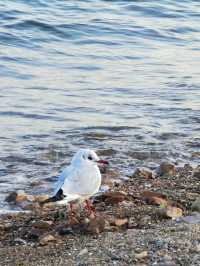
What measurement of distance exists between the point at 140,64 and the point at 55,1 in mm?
4877

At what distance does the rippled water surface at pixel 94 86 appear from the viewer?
9.22 m

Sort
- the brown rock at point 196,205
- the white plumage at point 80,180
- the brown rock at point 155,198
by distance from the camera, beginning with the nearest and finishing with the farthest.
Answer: the white plumage at point 80,180 → the brown rock at point 196,205 → the brown rock at point 155,198

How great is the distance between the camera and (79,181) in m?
6.46

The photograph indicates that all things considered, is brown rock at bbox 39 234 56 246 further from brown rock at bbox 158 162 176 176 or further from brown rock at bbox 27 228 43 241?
brown rock at bbox 158 162 176 176

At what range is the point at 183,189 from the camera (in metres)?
7.42

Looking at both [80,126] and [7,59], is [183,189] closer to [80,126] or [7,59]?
[80,126]

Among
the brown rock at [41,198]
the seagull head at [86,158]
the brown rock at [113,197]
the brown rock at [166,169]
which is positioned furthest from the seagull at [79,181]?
the brown rock at [166,169]

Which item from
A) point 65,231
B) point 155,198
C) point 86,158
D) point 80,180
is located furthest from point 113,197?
point 65,231

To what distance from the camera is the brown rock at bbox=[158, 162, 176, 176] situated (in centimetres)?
832

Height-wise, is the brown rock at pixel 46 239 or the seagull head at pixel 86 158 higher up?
the seagull head at pixel 86 158

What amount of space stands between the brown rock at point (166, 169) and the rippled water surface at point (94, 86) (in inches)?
16.0

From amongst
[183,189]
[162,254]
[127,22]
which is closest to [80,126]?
[183,189]

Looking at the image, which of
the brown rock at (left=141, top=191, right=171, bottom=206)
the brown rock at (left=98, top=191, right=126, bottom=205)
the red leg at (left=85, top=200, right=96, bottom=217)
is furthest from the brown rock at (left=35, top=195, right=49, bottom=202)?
the brown rock at (left=141, top=191, right=171, bottom=206)

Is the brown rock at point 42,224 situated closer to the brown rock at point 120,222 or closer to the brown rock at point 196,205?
the brown rock at point 120,222
